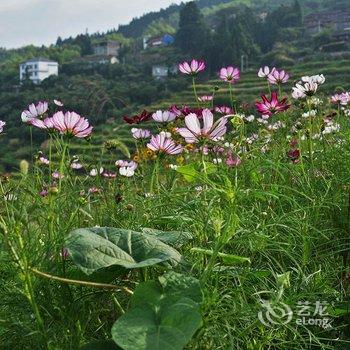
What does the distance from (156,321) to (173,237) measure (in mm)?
268

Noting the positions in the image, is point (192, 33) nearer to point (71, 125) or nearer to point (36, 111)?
point (36, 111)

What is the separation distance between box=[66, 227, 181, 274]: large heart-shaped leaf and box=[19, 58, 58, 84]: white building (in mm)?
70711

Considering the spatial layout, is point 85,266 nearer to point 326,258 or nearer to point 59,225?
point 59,225

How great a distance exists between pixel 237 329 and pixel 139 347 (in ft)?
0.67

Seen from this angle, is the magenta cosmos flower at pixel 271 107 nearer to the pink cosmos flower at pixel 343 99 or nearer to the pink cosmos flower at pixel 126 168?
the pink cosmos flower at pixel 126 168

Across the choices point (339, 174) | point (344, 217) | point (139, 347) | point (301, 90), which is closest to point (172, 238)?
point (139, 347)

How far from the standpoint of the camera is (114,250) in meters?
1.15

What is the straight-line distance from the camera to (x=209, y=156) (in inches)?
98.4

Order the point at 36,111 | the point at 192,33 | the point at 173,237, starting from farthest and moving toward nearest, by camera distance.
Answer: the point at 192,33
the point at 36,111
the point at 173,237

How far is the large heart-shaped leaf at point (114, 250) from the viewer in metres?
1.10

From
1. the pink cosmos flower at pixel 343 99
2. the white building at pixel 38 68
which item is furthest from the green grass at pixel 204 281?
the white building at pixel 38 68

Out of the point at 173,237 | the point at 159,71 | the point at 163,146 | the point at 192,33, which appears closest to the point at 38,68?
the point at 159,71

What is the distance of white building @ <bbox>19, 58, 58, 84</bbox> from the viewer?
70.4m

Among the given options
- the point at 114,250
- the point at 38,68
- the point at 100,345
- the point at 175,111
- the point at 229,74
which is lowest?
the point at 38,68
